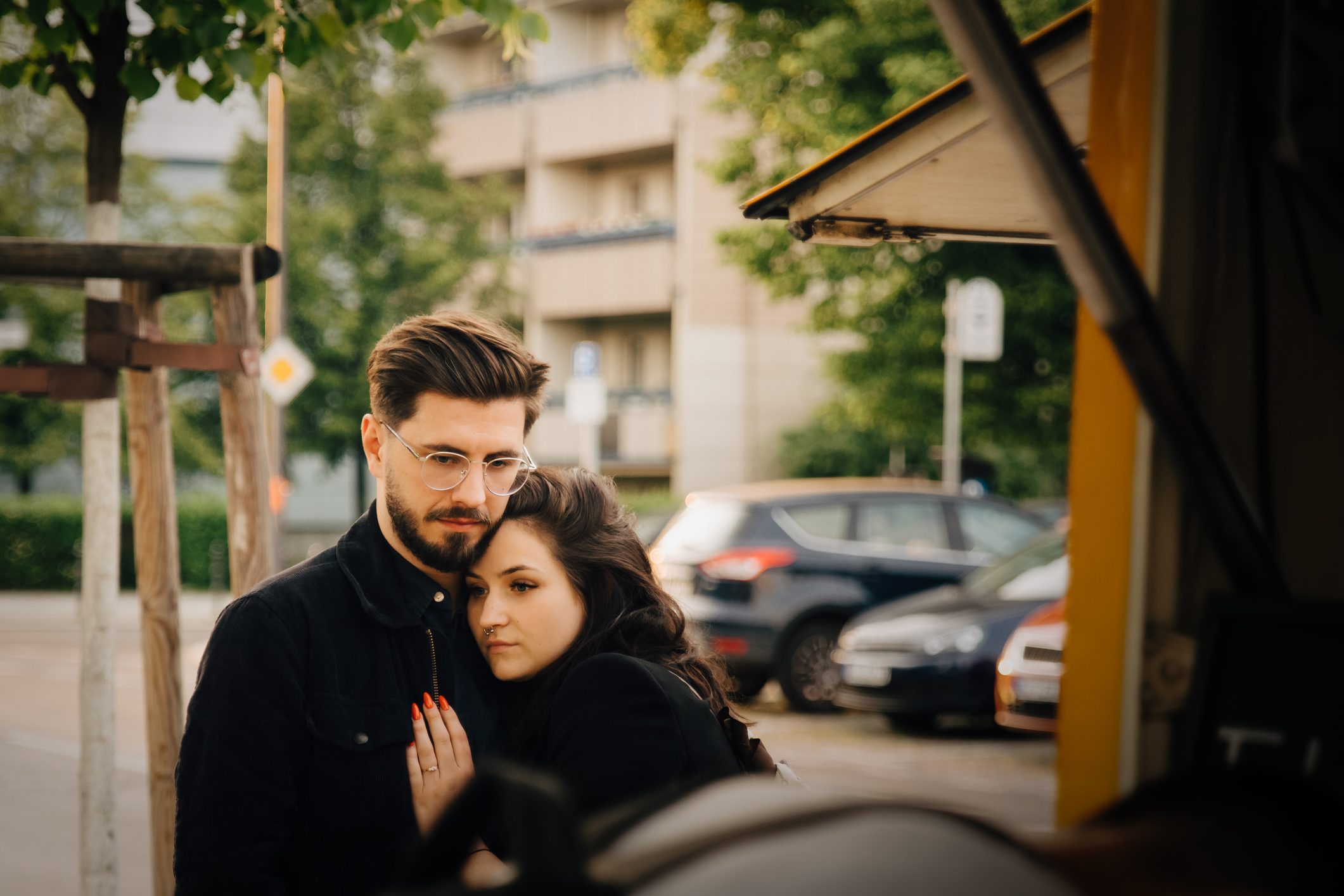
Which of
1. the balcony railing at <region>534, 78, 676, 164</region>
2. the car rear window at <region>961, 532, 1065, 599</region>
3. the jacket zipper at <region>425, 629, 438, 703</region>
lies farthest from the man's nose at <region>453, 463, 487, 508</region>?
the balcony railing at <region>534, 78, 676, 164</region>

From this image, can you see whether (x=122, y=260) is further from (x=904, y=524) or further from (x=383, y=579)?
(x=904, y=524)

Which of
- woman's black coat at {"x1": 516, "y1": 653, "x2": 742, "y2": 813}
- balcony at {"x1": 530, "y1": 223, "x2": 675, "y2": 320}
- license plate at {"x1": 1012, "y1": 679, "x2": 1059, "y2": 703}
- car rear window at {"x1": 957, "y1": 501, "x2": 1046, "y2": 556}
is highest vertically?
balcony at {"x1": 530, "y1": 223, "x2": 675, "y2": 320}

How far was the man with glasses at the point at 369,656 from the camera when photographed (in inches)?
85.1

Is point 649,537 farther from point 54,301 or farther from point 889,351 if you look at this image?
point 54,301

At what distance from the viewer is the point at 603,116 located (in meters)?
32.1

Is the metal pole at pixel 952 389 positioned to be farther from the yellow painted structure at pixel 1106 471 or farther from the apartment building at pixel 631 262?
the apartment building at pixel 631 262

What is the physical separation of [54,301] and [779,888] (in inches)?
1042

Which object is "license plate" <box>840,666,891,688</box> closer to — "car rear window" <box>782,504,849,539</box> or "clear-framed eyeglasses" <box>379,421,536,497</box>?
"car rear window" <box>782,504,849,539</box>

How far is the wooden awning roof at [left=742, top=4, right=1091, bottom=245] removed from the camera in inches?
99.7

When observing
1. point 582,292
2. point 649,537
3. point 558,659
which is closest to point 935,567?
point 649,537

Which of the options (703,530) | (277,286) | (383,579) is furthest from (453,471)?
(277,286)

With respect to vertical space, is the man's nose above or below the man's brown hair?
below

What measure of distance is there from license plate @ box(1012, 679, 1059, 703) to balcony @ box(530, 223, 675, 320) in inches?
908

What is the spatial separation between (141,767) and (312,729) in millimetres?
7434
